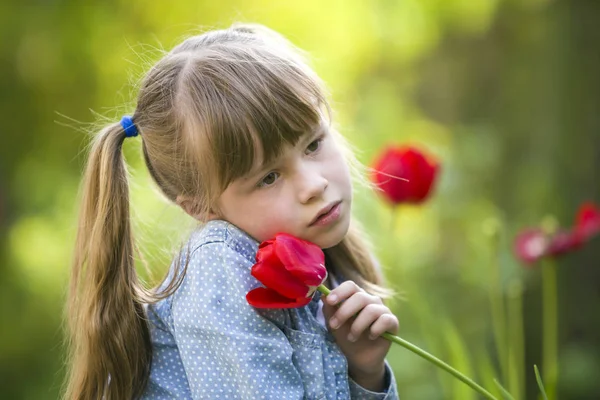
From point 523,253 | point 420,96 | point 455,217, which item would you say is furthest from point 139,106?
point 420,96

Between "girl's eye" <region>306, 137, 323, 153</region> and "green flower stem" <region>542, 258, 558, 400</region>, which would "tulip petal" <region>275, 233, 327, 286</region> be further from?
"green flower stem" <region>542, 258, 558, 400</region>

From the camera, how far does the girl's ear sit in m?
1.23

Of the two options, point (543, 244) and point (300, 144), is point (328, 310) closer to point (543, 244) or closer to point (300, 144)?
point (300, 144)

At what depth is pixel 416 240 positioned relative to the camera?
3.51 metres

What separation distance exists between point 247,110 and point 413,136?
8.77ft

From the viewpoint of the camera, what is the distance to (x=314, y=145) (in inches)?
47.0

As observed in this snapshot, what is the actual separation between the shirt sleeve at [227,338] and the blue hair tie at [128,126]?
237mm

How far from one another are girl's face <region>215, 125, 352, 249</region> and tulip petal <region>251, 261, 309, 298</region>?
0.16m

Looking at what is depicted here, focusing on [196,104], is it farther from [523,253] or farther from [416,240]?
[416,240]

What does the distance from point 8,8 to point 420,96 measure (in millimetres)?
1878

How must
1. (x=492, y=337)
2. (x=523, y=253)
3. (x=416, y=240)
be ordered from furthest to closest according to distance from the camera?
(x=416, y=240) → (x=492, y=337) → (x=523, y=253)

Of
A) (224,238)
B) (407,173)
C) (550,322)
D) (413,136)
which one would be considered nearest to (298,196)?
(224,238)

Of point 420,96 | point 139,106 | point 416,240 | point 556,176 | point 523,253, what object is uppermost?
Result: point 139,106

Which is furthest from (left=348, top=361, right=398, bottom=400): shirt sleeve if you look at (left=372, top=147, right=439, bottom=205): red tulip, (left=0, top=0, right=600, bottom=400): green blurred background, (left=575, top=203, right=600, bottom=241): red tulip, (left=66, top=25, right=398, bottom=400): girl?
(left=0, top=0, right=600, bottom=400): green blurred background
